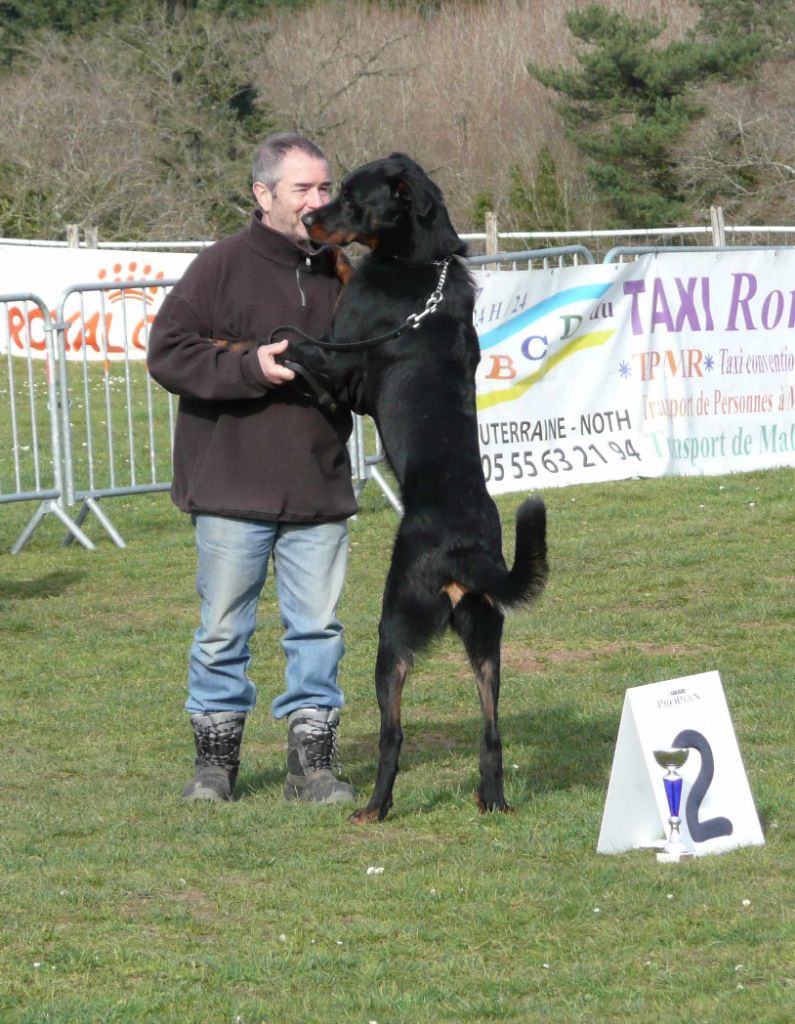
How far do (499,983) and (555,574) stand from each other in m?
5.46

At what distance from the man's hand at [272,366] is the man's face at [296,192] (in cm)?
41

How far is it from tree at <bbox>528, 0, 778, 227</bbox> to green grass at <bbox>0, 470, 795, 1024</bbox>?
3090 centimetres

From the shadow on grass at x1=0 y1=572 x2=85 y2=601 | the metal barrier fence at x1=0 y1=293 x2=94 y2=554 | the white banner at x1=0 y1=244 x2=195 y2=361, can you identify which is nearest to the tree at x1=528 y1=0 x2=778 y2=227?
the white banner at x1=0 y1=244 x2=195 y2=361

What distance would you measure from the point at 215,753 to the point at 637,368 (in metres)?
7.35

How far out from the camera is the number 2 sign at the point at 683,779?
4383 millimetres

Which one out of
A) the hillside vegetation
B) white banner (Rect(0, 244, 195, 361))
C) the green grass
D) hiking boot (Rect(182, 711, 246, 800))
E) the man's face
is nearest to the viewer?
the green grass

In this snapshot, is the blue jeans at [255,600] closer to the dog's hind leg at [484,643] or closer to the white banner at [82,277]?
the dog's hind leg at [484,643]

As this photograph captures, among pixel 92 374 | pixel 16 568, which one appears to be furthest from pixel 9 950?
pixel 92 374

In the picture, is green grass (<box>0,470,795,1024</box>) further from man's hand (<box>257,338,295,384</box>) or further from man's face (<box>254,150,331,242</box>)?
man's face (<box>254,150,331,242</box>)

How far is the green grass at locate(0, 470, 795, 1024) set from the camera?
3.55 meters

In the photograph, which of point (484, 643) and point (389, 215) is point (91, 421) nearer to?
point (389, 215)

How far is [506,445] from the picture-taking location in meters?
11.4

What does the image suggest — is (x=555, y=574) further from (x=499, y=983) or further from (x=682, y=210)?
(x=682, y=210)

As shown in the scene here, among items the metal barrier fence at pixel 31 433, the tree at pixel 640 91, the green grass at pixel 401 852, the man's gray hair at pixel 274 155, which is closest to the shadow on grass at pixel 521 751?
the green grass at pixel 401 852
